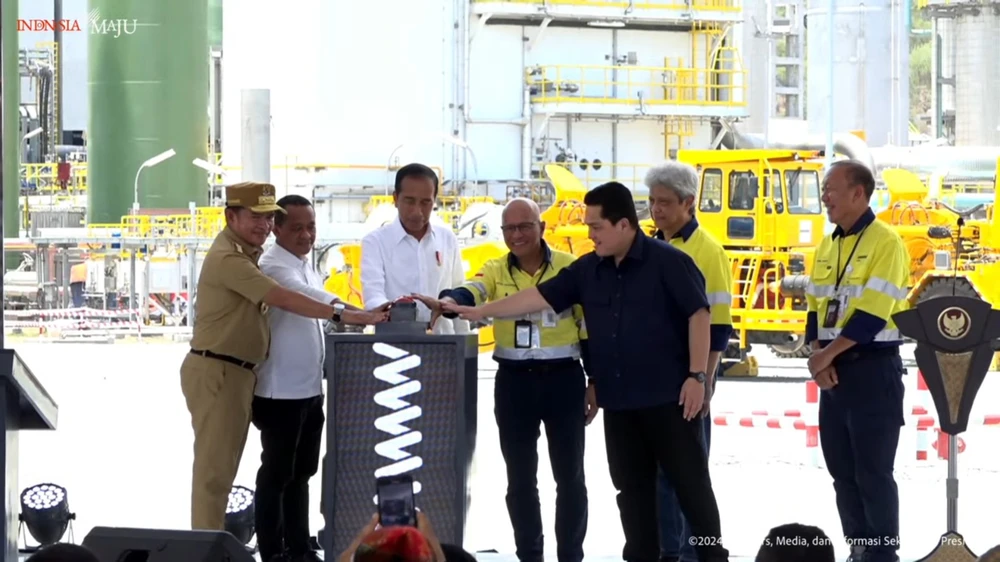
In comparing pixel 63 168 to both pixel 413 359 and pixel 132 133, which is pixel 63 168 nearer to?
pixel 132 133

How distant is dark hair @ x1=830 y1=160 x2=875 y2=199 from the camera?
20.2ft

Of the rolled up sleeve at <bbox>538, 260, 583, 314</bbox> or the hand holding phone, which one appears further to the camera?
the rolled up sleeve at <bbox>538, 260, 583, 314</bbox>

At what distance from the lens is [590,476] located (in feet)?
36.3

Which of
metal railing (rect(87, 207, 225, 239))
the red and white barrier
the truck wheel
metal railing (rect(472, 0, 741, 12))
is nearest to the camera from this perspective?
the red and white barrier

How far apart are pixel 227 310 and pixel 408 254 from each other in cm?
74

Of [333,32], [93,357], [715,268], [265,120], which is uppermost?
[333,32]

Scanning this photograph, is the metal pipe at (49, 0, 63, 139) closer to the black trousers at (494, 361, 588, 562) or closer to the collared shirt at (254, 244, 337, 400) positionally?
the collared shirt at (254, 244, 337, 400)

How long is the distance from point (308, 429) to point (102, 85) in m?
37.8

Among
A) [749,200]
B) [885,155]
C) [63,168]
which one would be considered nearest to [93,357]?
[749,200]

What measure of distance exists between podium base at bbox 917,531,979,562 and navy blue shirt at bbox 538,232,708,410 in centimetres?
102

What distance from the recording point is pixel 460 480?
5.57 meters

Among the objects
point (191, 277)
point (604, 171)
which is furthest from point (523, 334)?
point (604, 171)

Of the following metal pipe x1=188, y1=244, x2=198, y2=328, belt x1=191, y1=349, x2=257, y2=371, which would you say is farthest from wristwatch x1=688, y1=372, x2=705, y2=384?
metal pipe x1=188, y1=244, x2=198, y2=328

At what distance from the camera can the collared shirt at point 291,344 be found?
20.1 ft
